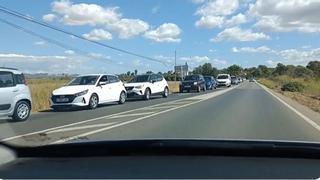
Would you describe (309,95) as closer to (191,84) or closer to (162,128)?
(191,84)

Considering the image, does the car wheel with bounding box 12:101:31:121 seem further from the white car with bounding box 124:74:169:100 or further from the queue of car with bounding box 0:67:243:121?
the white car with bounding box 124:74:169:100

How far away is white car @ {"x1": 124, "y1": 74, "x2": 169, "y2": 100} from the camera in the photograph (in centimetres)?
3212

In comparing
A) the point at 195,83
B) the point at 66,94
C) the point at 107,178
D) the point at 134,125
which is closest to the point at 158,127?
the point at 134,125

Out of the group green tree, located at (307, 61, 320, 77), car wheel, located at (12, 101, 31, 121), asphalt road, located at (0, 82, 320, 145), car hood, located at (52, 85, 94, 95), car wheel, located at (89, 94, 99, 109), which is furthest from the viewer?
green tree, located at (307, 61, 320, 77)

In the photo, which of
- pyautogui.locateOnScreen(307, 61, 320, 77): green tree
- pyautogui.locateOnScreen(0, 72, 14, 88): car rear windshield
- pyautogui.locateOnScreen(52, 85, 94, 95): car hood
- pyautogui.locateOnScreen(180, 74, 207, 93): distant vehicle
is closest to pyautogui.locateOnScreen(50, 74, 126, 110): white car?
pyautogui.locateOnScreen(52, 85, 94, 95): car hood

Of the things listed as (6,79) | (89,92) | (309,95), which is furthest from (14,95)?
(309,95)

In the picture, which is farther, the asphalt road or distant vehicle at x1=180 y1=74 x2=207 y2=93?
distant vehicle at x1=180 y1=74 x2=207 y2=93

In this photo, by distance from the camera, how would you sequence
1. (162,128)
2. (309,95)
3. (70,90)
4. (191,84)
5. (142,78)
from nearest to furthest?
(162,128)
(70,90)
(142,78)
(309,95)
(191,84)

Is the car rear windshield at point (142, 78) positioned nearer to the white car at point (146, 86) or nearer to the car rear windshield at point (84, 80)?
the white car at point (146, 86)

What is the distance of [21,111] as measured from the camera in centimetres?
1800

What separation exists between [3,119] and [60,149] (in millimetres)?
14233

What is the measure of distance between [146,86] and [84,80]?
763 centimetres

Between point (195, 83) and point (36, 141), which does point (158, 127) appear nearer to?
point (36, 141)

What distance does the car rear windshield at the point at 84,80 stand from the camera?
82.4ft
